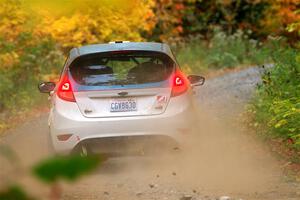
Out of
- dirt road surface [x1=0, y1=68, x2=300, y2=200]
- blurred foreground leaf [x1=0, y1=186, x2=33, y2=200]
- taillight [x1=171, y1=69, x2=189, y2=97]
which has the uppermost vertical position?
taillight [x1=171, y1=69, x2=189, y2=97]

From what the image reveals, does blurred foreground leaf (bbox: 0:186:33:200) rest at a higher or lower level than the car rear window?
lower

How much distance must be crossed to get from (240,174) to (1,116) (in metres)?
8.03

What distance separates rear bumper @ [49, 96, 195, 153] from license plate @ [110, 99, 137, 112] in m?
0.10

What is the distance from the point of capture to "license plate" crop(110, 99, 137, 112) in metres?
8.02

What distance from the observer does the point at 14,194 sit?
3.26 feet

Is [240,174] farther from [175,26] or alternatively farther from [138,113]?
[175,26]

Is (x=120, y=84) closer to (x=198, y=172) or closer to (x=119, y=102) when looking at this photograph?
(x=119, y=102)

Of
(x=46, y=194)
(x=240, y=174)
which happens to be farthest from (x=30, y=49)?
(x=46, y=194)

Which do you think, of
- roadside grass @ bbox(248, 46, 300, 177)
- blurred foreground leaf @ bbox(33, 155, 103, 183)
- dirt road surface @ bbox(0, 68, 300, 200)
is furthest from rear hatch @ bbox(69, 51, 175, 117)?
blurred foreground leaf @ bbox(33, 155, 103, 183)

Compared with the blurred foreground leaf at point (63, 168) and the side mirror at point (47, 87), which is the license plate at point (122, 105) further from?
the blurred foreground leaf at point (63, 168)

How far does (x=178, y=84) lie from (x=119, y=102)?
0.77 meters

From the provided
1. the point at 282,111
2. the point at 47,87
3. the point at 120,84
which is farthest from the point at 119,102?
the point at 282,111

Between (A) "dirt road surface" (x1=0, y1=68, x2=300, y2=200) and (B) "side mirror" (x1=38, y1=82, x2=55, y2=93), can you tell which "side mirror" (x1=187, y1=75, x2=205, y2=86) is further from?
(B) "side mirror" (x1=38, y1=82, x2=55, y2=93)

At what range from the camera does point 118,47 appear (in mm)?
8375
